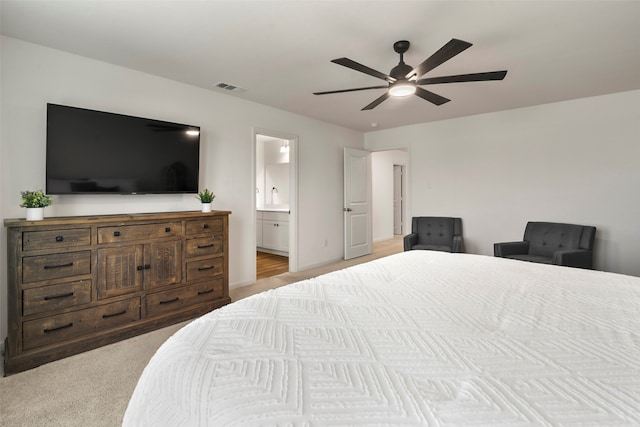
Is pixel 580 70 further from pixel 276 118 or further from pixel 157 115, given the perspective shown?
pixel 157 115

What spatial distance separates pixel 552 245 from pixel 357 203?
2.96m

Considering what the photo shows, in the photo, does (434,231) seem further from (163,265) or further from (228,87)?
(163,265)

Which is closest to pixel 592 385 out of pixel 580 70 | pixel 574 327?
pixel 574 327

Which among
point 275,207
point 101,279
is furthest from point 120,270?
point 275,207

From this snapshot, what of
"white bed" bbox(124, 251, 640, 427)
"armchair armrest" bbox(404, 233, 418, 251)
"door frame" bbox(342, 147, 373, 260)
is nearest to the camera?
"white bed" bbox(124, 251, 640, 427)

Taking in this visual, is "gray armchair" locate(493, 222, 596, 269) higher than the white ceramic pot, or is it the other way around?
the white ceramic pot

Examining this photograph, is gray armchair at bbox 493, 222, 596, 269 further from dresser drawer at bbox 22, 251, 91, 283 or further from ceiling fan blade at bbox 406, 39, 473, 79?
dresser drawer at bbox 22, 251, 91, 283

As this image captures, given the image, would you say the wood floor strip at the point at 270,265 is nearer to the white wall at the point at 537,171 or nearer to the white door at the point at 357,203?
the white door at the point at 357,203

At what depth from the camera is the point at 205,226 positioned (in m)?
3.07

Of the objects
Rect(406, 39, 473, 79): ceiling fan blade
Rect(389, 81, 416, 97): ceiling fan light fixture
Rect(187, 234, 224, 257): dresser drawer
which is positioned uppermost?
Rect(406, 39, 473, 79): ceiling fan blade

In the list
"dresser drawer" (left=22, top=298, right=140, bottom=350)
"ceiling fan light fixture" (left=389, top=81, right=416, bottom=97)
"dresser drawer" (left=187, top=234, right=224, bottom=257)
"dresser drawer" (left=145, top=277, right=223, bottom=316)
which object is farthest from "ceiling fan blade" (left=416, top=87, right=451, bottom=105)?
"dresser drawer" (left=22, top=298, right=140, bottom=350)

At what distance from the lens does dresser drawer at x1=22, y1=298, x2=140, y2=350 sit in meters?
2.13

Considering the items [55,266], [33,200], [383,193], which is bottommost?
[55,266]

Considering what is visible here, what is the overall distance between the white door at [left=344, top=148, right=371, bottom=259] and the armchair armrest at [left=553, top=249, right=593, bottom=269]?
9.85ft
